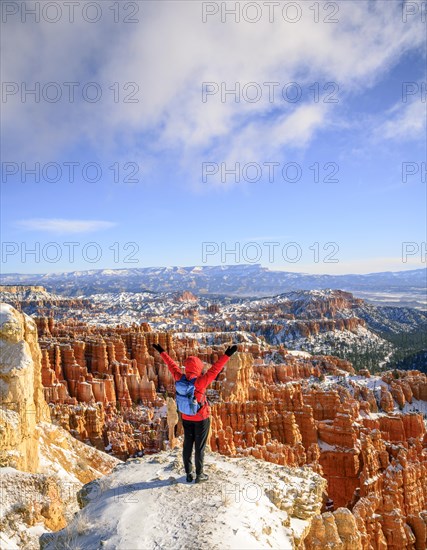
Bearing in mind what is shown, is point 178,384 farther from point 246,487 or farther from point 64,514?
point 64,514

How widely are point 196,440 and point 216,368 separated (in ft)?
5.01

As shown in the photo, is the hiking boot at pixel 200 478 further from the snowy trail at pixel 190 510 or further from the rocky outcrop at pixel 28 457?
the rocky outcrop at pixel 28 457

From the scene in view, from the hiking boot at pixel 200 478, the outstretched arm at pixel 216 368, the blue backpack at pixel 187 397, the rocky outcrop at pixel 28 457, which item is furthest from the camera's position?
the rocky outcrop at pixel 28 457

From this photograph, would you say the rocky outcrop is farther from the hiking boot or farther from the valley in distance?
the hiking boot

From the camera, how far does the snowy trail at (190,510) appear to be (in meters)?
6.04

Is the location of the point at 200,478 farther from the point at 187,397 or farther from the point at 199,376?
the point at 199,376

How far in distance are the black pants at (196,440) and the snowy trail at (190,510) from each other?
13.1 inches

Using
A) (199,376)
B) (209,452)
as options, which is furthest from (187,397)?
(209,452)

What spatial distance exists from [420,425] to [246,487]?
110 ft

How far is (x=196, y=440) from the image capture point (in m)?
7.68

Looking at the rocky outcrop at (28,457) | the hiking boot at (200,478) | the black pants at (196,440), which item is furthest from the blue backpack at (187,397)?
the rocky outcrop at (28,457)

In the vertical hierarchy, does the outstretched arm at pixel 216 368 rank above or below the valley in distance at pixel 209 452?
above

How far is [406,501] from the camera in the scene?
2311 cm

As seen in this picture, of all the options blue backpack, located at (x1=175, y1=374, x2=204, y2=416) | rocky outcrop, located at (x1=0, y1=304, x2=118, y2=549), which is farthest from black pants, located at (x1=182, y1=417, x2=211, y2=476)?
rocky outcrop, located at (x1=0, y1=304, x2=118, y2=549)
